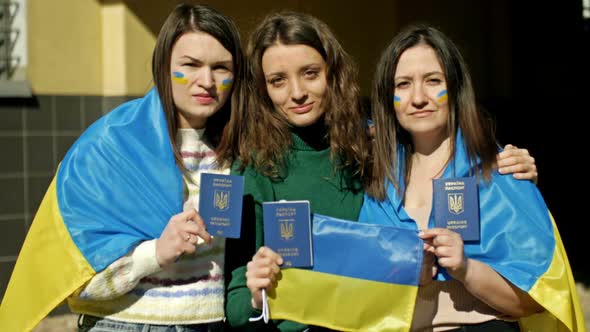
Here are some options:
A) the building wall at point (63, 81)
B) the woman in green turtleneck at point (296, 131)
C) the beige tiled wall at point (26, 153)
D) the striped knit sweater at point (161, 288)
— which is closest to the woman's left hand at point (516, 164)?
the woman in green turtleneck at point (296, 131)

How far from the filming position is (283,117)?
9.38 feet

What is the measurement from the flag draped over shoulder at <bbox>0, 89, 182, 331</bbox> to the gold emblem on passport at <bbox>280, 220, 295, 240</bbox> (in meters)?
0.41

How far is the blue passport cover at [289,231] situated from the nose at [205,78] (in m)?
0.49

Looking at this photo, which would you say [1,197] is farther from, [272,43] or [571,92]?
[571,92]

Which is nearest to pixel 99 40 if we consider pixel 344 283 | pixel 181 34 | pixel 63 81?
pixel 63 81

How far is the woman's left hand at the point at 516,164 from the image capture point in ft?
8.48

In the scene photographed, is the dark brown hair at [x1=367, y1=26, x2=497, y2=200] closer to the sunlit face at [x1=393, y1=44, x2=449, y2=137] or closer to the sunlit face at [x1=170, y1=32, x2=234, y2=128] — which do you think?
the sunlit face at [x1=393, y1=44, x2=449, y2=137]

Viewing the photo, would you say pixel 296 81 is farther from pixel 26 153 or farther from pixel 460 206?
pixel 26 153

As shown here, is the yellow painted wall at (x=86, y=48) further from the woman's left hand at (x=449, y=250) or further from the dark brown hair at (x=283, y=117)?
the woman's left hand at (x=449, y=250)

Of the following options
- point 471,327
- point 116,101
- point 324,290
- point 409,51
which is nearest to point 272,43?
point 409,51

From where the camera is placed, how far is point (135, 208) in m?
2.65

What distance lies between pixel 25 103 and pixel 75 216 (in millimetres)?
3932

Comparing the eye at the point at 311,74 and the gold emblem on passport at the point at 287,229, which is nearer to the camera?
the gold emblem on passport at the point at 287,229

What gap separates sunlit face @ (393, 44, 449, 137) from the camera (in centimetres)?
265
